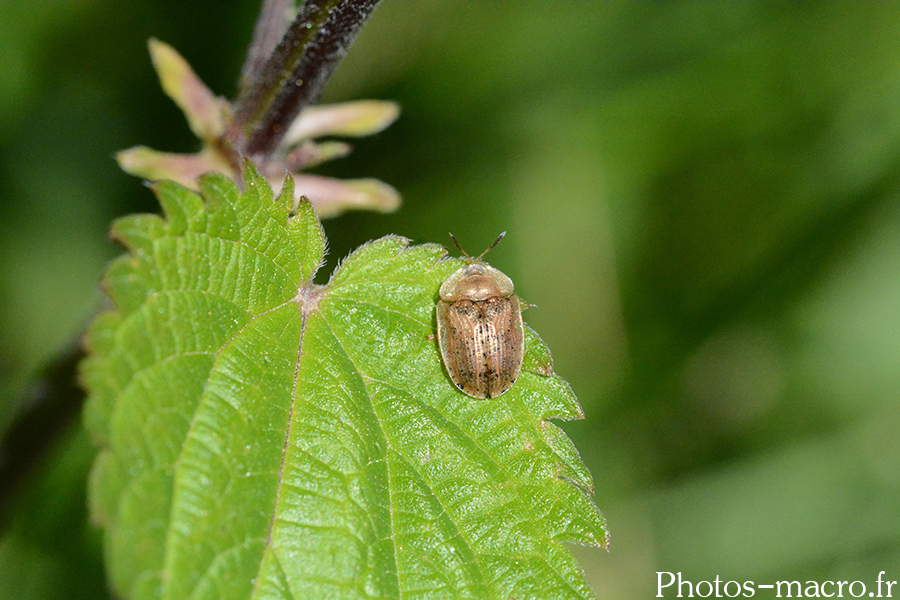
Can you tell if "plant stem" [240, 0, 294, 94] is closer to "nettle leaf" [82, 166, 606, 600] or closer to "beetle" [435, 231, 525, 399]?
Answer: "nettle leaf" [82, 166, 606, 600]

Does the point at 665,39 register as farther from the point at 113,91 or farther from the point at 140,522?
the point at 140,522

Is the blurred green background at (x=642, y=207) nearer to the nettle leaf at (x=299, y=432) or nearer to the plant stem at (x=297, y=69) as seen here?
the plant stem at (x=297, y=69)

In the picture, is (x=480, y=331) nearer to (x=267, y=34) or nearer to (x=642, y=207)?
(x=267, y=34)

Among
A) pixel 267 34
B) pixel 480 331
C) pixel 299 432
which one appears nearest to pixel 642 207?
pixel 480 331

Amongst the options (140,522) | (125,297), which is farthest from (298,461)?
(125,297)

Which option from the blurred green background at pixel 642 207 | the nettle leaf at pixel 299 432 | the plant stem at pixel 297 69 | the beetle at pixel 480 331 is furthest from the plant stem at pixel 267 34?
the blurred green background at pixel 642 207

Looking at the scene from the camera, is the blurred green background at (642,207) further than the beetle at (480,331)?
Yes

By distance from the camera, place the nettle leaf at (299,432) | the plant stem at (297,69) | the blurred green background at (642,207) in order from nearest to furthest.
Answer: the nettle leaf at (299,432)
the plant stem at (297,69)
the blurred green background at (642,207)

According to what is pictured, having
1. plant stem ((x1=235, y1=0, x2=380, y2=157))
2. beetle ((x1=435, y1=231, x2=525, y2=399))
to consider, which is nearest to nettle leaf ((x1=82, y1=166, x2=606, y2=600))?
beetle ((x1=435, y1=231, x2=525, y2=399))
